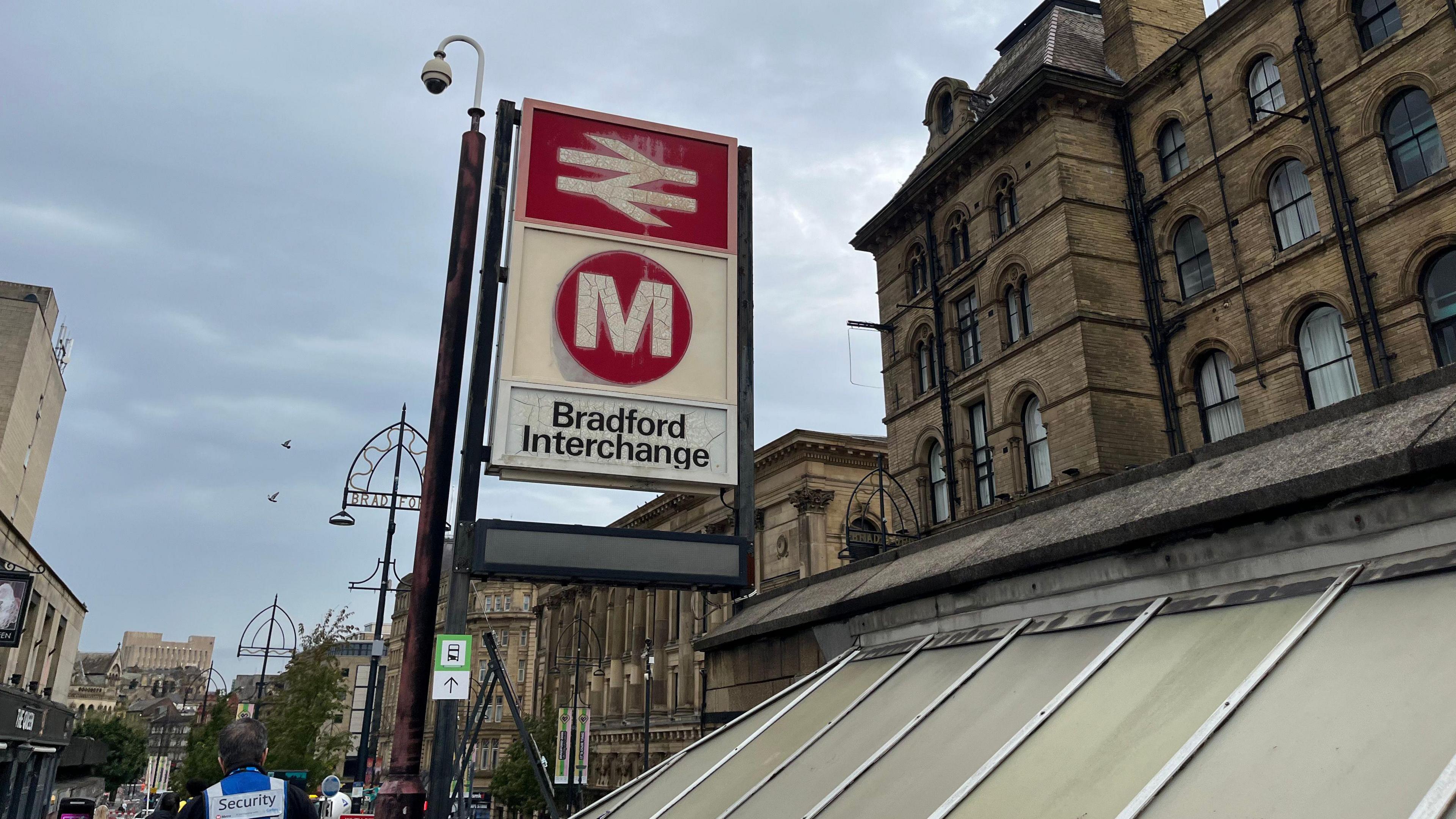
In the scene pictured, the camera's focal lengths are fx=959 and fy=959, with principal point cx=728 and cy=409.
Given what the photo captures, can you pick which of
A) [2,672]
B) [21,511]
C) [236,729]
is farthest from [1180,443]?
[21,511]

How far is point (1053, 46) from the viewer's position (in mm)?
28578

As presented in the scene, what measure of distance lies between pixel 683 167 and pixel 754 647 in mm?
5749

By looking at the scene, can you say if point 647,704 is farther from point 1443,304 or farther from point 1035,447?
point 1443,304

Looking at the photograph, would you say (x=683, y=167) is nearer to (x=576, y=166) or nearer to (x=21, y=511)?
(x=576, y=166)

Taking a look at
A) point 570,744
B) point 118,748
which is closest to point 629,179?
point 570,744

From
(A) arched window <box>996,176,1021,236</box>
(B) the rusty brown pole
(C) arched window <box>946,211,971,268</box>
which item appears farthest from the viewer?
(C) arched window <box>946,211,971,268</box>

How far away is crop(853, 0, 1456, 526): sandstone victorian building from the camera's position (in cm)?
1939

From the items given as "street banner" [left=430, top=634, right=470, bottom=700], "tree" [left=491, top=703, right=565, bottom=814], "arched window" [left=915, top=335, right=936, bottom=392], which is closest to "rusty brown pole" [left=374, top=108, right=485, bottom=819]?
"street banner" [left=430, top=634, right=470, bottom=700]

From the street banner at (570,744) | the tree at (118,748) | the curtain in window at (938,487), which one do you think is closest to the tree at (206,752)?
the street banner at (570,744)

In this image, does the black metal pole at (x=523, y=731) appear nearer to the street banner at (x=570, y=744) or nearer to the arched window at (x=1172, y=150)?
the arched window at (x=1172, y=150)

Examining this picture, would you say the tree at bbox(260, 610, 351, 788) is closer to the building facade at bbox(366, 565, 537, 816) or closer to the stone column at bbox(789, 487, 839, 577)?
the stone column at bbox(789, 487, 839, 577)

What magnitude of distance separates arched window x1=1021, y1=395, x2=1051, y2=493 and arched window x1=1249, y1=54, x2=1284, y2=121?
28.7ft

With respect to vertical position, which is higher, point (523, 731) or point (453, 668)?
point (453, 668)

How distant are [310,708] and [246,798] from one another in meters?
39.2
